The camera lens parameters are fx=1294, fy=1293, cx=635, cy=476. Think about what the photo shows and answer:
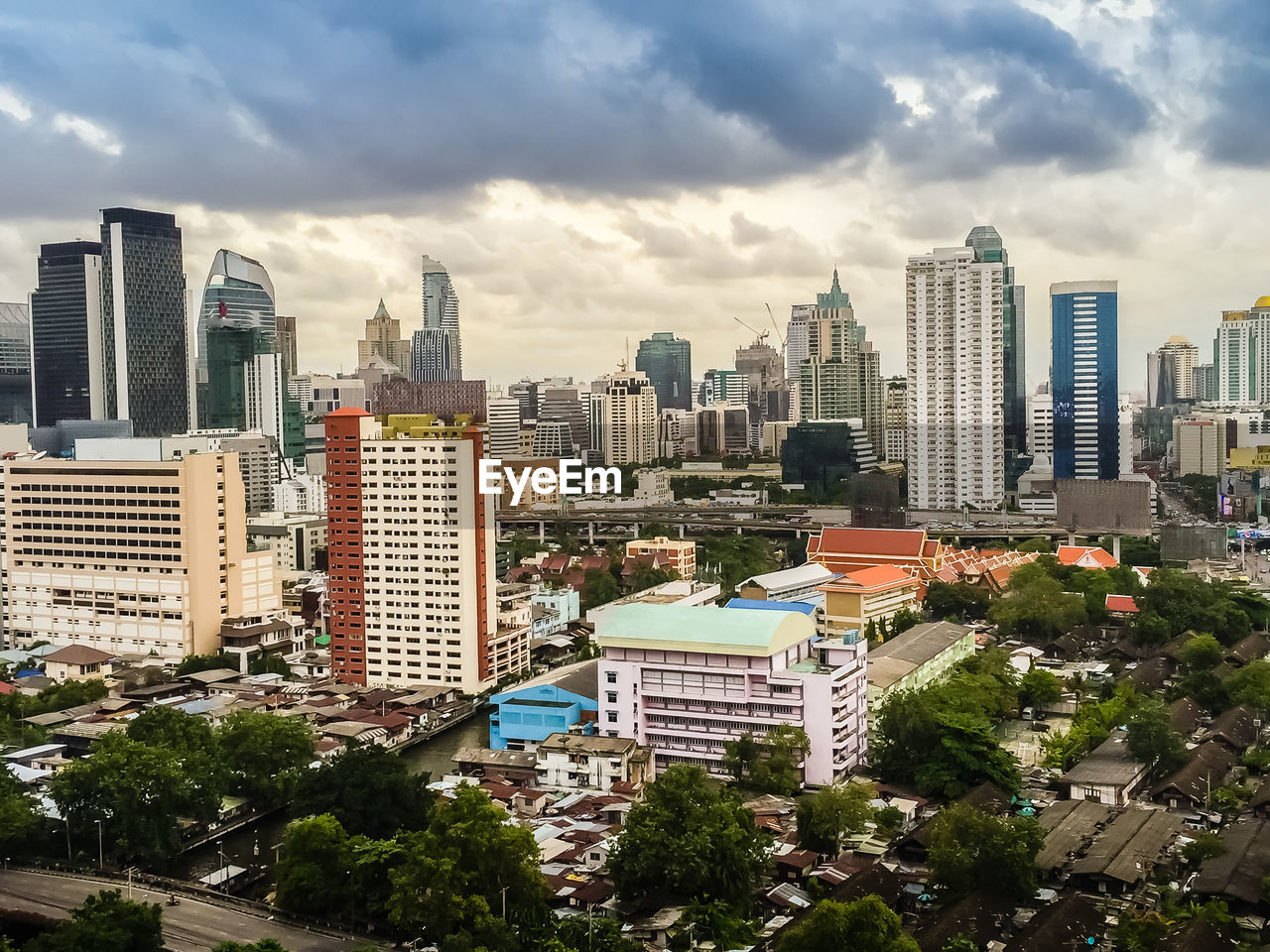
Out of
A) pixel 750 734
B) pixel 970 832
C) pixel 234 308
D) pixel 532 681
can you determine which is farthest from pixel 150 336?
pixel 970 832

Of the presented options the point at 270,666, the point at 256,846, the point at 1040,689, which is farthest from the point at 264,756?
the point at 1040,689

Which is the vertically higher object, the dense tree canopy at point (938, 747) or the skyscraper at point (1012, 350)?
the skyscraper at point (1012, 350)

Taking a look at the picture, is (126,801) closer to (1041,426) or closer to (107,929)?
(107,929)

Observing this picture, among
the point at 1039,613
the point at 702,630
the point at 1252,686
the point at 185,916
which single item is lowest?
the point at 185,916

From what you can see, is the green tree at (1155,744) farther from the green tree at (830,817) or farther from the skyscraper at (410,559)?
the skyscraper at (410,559)

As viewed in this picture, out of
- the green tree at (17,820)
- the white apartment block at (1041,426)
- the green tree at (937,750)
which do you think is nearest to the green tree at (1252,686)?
the green tree at (937,750)

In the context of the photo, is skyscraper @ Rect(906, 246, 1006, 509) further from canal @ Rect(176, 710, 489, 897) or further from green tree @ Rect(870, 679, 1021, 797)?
canal @ Rect(176, 710, 489, 897)
